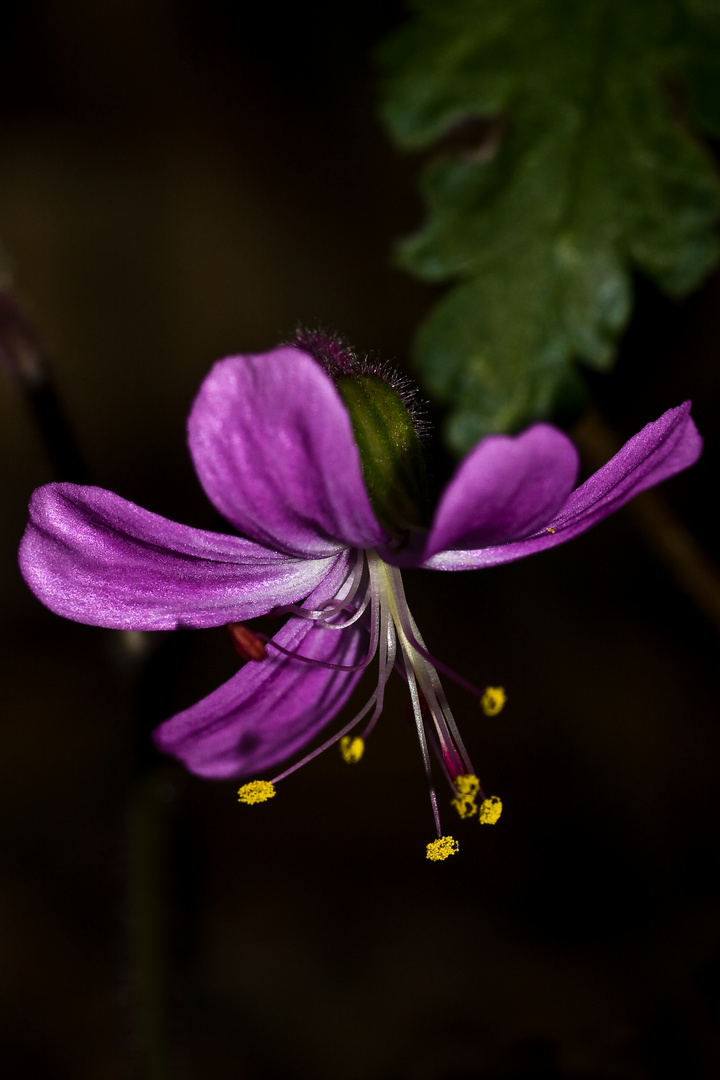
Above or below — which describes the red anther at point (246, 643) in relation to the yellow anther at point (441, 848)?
above

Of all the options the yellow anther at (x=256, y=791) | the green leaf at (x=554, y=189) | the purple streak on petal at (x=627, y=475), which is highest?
the green leaf at (x=554, y=189)

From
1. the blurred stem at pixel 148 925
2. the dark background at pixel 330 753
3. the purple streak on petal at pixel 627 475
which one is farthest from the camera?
the dark background at pixel 330 753

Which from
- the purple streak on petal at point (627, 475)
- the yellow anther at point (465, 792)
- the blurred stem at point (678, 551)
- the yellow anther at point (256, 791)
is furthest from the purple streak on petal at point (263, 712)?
the blurred stem at point (678, 551)

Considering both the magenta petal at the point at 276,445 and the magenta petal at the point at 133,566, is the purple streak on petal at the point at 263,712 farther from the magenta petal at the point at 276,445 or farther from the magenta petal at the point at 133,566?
the magenta petal at the point at 276,445

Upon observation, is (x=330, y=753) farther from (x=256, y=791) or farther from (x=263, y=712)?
(x=256, y=791)

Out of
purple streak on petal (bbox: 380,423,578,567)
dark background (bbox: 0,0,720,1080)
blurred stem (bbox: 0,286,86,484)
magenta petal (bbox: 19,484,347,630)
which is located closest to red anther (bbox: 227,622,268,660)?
magenta petal (bbox: 19,484,347,630)

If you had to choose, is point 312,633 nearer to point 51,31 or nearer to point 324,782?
point 324,782
